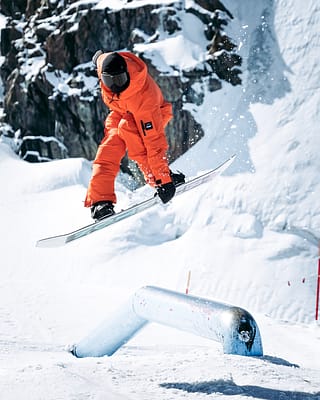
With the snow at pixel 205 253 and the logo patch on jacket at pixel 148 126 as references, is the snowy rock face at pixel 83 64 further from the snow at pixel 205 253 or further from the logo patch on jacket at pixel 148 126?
the logo patch on jacket at pixel 148 126

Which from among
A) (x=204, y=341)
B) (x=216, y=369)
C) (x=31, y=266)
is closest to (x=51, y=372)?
(x=216, y=369)

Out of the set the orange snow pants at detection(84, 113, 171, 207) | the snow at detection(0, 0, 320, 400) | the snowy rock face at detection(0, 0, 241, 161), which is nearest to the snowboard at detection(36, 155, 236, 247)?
the orange snow pants at detection(84, 113, 171, 207)

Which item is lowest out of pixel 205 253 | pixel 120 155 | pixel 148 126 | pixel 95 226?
pixel 205 253

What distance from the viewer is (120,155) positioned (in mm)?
5367

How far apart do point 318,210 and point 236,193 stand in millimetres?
2217

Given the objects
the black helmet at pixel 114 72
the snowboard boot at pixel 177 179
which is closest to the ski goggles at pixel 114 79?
the black helmet at pixel 114 72

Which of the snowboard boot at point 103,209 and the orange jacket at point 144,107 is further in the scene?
the snowboard boot at point 103,209

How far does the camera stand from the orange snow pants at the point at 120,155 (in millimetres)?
5180

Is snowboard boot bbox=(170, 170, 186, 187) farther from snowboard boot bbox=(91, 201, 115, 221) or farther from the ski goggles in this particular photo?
the ski goggles

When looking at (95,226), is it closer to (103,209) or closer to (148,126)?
(103,209)

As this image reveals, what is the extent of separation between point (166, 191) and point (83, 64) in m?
19.0

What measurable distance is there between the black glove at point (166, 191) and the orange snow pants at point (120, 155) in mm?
52

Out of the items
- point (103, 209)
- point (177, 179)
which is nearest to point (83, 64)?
point (177, 179)

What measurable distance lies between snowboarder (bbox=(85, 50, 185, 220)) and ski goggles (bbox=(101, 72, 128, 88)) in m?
0.05
